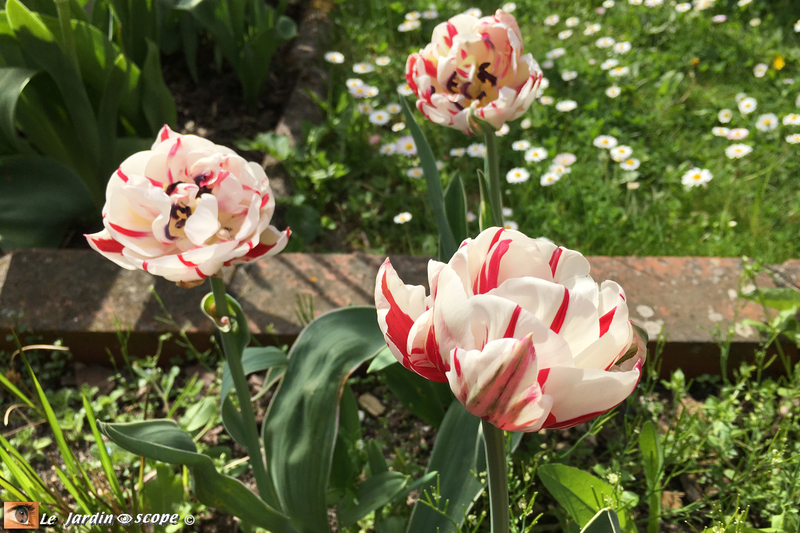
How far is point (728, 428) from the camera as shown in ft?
3.98

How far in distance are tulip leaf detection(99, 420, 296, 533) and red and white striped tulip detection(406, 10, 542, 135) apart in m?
0.69

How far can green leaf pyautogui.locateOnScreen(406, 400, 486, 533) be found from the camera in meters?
0.93

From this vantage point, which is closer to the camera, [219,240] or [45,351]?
[219,240]

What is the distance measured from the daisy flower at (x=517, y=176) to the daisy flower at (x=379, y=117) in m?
0.62

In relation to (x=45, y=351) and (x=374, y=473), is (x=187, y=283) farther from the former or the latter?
(x=45, y=351)

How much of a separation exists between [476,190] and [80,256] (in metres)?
1.37

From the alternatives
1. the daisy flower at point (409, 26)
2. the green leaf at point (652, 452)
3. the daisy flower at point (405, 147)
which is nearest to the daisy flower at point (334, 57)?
the daisy flower at point (409, 26)

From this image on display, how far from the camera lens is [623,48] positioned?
108 inches

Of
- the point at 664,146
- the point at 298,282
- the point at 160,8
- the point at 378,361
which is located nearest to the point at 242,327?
the point at 378,361

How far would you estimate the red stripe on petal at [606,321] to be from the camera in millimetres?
471

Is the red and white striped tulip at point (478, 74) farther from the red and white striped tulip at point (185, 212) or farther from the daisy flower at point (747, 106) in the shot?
the daisy flower at point (747, 106)

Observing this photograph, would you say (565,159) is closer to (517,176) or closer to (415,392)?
(517,176)

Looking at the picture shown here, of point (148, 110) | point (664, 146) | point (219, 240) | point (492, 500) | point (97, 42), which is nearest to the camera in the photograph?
point (492, 500)

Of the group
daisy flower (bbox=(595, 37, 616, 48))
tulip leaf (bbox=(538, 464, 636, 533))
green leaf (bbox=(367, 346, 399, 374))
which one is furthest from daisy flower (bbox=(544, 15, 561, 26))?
tulip leaf (bbox=(538, 464, 636, 533))
